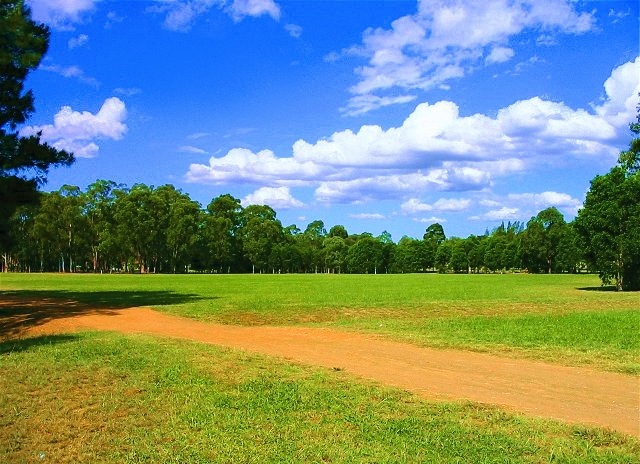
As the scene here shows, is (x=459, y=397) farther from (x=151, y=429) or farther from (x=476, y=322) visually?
(x=476, y=322)

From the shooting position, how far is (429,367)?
40.1ft

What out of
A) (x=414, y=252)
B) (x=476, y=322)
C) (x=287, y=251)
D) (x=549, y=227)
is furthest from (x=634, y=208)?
(x=414, y=252)

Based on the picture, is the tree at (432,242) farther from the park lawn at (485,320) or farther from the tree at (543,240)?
the park lawn at (485,320)

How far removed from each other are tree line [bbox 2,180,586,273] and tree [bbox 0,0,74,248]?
67927 mm

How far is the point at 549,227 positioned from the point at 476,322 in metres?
107

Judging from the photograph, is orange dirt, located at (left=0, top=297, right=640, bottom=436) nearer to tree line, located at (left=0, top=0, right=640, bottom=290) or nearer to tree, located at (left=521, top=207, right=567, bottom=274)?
tree line, located at (left=0, top=0, right=640, bottom=290)

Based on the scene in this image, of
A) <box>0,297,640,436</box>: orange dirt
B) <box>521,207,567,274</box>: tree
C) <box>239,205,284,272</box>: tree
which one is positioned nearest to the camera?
<box>0,297,640,436</box>: orange dirt

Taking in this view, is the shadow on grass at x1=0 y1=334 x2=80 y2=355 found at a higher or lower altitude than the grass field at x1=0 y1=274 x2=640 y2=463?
higher

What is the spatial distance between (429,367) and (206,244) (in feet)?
336

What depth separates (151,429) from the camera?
25.2 ft

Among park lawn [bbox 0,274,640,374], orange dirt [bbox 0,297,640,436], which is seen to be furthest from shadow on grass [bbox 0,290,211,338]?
park lawn [bbox 0,274,640,374]

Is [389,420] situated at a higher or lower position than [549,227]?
lower

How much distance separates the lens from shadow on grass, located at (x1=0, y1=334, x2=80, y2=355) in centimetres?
1391

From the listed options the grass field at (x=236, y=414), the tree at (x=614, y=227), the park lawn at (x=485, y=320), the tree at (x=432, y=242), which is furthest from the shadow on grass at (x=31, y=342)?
the tree at (x=432, y=242)
